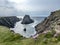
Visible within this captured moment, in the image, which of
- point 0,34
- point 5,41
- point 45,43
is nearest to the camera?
point 45,43

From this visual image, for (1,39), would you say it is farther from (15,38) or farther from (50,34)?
(50,34)

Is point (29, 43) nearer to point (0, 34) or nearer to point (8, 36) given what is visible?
point (8, 36)

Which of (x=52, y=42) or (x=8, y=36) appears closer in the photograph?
(x=52, y=42)

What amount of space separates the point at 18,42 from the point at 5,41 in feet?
8.29

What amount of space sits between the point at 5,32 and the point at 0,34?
1.12 m

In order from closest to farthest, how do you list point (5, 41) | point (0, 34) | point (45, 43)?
1. point (45, 43)
2. point (5, 41)
3. point (0, 34)

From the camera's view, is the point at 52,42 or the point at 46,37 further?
the point at 46,37

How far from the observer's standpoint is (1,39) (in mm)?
33719

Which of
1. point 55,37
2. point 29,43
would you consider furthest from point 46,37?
point 29,43

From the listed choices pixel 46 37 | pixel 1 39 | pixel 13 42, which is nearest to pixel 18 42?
pixel 13 42

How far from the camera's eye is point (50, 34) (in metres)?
36.0

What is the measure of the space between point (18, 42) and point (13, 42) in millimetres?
886

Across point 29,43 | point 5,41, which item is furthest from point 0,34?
point 29,43

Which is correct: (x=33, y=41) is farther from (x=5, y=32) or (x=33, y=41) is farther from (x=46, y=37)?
(x=5, y=32)
